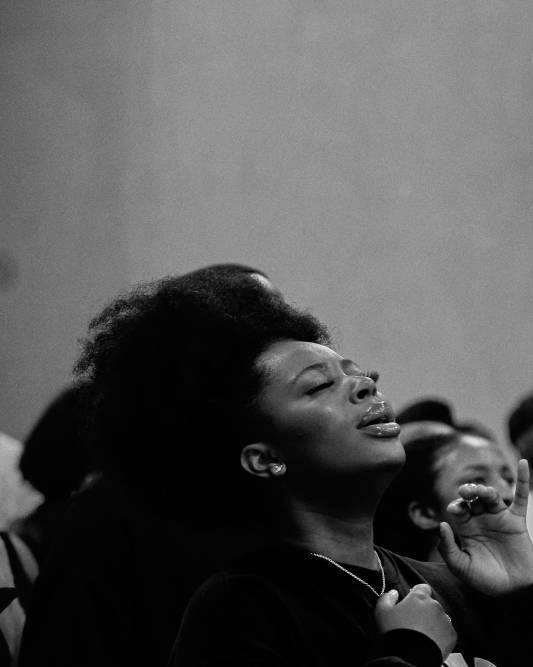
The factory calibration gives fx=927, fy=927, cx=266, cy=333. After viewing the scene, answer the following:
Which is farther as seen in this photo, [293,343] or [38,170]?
[38,170]

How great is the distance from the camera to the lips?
1183 mm

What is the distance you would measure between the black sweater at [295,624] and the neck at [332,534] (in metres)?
0.03

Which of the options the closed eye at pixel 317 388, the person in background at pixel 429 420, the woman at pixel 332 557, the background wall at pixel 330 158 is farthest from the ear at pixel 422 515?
the background wall at pixel 330 158

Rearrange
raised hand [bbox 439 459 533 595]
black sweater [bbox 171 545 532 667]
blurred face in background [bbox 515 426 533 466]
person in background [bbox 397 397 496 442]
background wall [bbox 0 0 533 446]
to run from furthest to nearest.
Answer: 1. background wall [bbox 0 0 533 446]
2. blurred face in background [bbox 515 426 533 466]
3. person in background [bbox 397 397 496 442]
4. raised hand [bbox 439 459 533 595]
5. black sweater [bbox 171 545 532 667]

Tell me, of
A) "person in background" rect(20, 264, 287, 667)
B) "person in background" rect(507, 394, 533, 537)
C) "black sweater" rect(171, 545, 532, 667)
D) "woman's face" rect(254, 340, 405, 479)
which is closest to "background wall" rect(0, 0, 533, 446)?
"person in background" rect(507, 394, 533, 537)

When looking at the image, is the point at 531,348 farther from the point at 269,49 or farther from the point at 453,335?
the point at 269,49

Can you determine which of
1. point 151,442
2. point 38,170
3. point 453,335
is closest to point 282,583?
point 151,442

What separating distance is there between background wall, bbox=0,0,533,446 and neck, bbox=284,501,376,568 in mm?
2686

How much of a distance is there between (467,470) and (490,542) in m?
0.53

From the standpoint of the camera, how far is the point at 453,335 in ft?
14.1

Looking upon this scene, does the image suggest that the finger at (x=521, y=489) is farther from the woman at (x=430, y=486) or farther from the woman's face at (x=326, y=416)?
the woman at (x=430, y=486)

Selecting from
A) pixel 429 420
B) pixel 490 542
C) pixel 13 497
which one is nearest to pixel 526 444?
pixel 429 420

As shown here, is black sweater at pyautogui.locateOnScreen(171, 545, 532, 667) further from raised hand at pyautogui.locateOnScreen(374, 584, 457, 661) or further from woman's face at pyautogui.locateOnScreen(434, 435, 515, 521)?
woman's face at pyautogui.locateOnScreen(434, 435, 515, 521)

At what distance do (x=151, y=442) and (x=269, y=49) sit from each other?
10.9ft
